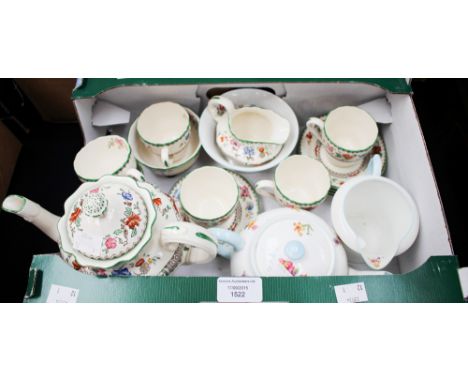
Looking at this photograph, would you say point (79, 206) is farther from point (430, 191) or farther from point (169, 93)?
point (430, 191)

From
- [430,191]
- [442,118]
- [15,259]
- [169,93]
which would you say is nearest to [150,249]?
[169,93]

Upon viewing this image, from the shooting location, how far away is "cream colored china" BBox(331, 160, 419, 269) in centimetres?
81

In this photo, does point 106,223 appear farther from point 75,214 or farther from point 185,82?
point 185,82

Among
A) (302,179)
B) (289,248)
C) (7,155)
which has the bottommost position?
(289,248)

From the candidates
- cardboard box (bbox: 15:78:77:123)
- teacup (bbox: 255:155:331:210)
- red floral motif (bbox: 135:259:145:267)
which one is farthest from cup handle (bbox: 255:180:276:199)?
cardboard box (bbox: 15:78:77:123)

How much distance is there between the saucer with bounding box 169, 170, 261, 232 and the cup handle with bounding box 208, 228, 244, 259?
5.0 inches

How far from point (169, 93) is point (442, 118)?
0.97m

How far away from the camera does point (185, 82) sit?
0.96 m

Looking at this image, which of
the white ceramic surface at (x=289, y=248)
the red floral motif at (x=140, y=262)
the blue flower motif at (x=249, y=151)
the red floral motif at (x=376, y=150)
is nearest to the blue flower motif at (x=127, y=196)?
the red floral motif at (x=140, y=262)

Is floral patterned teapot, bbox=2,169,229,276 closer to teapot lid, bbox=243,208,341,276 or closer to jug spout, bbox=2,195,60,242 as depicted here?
jug spout, bbox=2,195,60,242

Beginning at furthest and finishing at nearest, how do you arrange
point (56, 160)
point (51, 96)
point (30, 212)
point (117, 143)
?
point (56, 160) < point (51, 96) < point (117, 143) < point (30, 212)

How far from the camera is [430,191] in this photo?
2.77 feet

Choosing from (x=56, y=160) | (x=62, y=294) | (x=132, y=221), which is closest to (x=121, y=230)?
(x=132, y=221)

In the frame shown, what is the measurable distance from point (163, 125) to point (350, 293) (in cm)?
65
